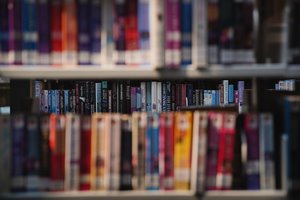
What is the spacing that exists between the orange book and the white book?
0.19 m

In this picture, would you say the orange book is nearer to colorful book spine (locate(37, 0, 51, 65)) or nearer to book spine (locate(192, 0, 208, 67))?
colorful book spine (locate(37, 0, 51, 65))

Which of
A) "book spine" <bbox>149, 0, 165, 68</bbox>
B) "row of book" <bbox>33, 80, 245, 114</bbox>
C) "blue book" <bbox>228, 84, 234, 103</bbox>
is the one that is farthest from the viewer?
"blue book" <bbox>228, 84, 234, 103</bbox>

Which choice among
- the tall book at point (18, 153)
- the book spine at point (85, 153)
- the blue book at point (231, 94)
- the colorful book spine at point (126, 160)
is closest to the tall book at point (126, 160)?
the colorful book spine at point (126, 160)

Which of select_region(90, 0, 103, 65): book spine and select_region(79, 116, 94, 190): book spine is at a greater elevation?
select_region(90, 0, 103, 65): book spine

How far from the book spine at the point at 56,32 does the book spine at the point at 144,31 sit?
0.84 feet

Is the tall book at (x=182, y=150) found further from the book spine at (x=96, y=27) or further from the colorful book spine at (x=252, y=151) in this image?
the book spine at (x=96, y=27)

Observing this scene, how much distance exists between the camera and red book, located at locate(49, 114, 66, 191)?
1.40 meters

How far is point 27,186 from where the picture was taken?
1.39m

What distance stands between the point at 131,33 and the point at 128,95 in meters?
1.83

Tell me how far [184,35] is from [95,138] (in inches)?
17.0

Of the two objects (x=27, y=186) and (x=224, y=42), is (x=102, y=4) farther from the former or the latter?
(x=27, y=186)

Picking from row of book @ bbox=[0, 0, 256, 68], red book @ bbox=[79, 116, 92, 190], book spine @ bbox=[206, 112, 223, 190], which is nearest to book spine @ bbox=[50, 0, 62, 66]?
row of book @ bbox=[0, 0, 256, 68]

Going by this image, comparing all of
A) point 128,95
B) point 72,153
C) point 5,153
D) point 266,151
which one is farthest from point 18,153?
point 128,95

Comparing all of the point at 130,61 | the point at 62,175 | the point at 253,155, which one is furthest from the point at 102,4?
the point at 253,155
